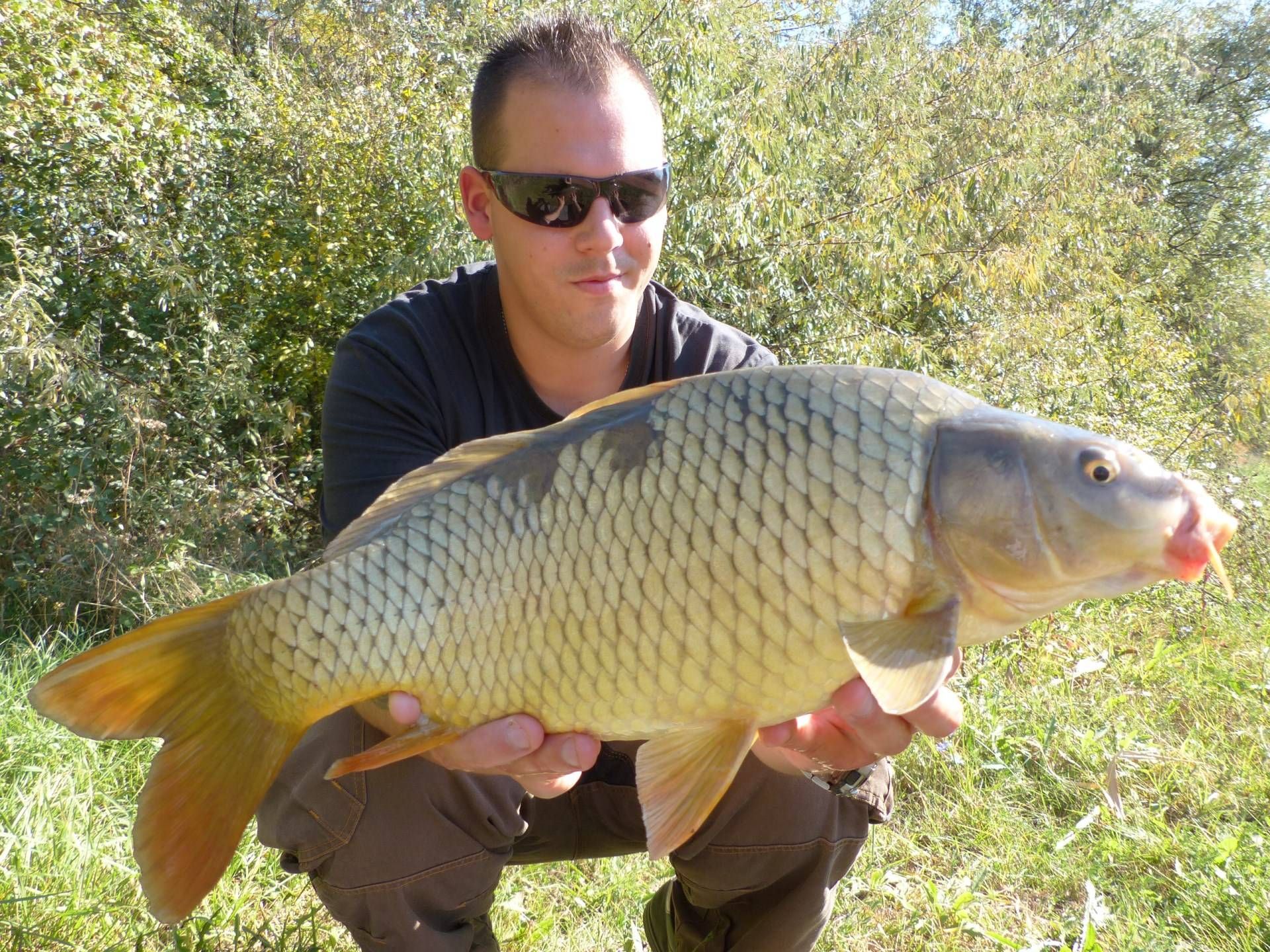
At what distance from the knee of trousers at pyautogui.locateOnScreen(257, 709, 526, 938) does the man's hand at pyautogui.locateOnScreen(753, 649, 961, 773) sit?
0.40 metres

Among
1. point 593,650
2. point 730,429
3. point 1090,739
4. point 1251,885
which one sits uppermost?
point 730,429

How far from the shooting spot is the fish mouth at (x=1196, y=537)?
98cm

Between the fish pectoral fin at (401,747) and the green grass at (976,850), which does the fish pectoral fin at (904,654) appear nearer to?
the fish pectoral fin at (401,747)

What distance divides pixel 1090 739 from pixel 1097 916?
63cm

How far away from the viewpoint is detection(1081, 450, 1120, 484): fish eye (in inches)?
40.2

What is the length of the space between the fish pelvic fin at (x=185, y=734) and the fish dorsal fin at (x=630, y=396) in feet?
1.52

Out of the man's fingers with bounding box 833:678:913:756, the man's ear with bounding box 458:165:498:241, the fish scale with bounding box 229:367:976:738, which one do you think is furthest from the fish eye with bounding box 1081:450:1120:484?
the man's ear with bounding box 458:165:498:241

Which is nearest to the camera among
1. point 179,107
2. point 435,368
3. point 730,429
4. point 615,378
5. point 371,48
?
point 730,429

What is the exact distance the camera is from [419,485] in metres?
1.28

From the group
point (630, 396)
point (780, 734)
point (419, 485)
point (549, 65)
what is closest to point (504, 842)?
point (780, 734)

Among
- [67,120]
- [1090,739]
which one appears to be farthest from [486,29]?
[1090,739]

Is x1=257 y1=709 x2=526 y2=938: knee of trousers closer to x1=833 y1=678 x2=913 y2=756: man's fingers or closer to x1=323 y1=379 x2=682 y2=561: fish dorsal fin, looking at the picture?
x1=323 y1=379 x2=682 y2=561: fish dorsal fin

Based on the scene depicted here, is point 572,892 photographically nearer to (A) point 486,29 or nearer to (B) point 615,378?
(B) point 615,378

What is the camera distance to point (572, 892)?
190cm
